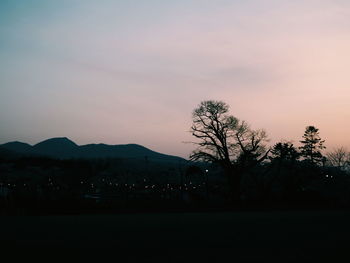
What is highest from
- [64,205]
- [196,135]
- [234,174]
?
[196,135]

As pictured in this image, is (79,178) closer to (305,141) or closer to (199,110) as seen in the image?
(199,110)

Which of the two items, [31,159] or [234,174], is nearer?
[234,174]

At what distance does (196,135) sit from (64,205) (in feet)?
52.0

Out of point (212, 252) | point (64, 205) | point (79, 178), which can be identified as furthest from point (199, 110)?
point (212, 252)

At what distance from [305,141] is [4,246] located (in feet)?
209

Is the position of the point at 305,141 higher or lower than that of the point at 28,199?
higher

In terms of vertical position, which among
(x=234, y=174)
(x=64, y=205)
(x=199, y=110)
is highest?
(x=199, y=110)

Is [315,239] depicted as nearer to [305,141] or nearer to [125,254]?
[125,254]

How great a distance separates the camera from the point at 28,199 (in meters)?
32.3

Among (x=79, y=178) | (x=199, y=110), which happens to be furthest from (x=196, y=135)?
(x=79, y=178)

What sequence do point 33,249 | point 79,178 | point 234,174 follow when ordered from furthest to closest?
point 79,178 < point 234,174 < point 33,249

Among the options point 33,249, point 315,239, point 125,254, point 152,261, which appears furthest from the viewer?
point 315,239

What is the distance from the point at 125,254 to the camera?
8.52m

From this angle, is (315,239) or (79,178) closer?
(315,239)
